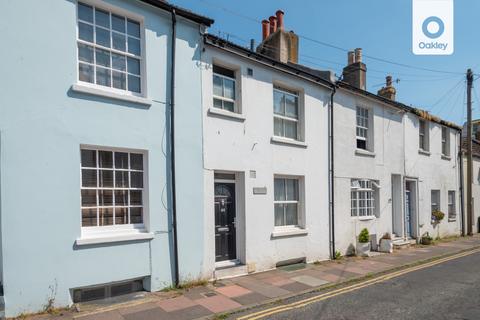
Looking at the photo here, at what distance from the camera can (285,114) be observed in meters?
10.8

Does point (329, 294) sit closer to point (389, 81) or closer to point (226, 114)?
point (226, 114)

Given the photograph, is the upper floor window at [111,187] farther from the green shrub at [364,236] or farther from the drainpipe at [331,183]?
the green shrub at [364,236]

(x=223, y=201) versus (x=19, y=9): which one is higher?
(x=19, y=9)

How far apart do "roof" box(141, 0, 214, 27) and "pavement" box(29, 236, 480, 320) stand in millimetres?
6280

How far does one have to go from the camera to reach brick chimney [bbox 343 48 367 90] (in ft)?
48.6

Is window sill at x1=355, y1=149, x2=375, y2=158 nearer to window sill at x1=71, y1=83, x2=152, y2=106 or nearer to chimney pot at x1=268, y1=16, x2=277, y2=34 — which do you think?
chimney pot at x1=268, y1=16, x2=277, y2=34

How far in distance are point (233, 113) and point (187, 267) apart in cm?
403

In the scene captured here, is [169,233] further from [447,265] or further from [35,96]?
[447,265]

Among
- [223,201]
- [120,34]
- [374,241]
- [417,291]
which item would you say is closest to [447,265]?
[374,241]

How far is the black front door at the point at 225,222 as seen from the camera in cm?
901

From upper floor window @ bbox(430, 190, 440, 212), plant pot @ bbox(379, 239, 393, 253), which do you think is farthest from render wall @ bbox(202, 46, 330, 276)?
upper floor window @ bbox(430, 190, 440, 212)

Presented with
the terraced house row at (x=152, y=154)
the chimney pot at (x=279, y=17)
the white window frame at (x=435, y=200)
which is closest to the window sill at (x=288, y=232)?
the terraced house row at (x=152, y=154)

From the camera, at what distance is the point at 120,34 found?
736cm

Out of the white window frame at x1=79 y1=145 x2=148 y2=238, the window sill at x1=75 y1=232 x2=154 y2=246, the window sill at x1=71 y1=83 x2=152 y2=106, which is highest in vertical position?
the window sill at x1=71 y1=83 x2=152 y2=106
